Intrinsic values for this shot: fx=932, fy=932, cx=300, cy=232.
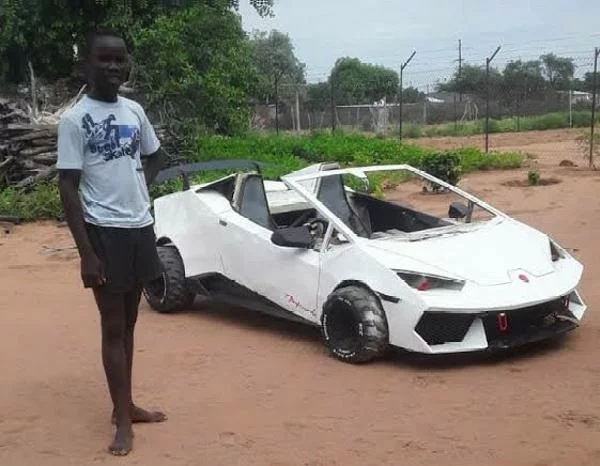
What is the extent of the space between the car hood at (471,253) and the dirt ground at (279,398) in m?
0.57

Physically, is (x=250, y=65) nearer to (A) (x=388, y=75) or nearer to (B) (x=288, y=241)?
(B) (x=288, y=241)

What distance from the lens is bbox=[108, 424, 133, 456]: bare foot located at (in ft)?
15.1

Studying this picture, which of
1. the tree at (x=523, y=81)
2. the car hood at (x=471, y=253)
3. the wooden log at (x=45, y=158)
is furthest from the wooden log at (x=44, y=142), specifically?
the tree at (x=523, y=81)

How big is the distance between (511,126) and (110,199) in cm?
3420

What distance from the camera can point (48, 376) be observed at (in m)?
6.12

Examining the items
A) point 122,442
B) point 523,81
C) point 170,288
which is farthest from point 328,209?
point 523,81

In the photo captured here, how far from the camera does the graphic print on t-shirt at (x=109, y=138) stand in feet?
14.4

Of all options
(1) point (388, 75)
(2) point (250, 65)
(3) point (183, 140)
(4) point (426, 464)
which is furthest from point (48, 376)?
(1) point (388, 75)

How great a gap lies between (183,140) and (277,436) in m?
16.2

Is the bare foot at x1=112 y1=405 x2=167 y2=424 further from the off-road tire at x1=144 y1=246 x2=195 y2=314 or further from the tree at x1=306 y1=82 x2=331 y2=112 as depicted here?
the tree at x1=306 y1=82 x2=331 y2=112

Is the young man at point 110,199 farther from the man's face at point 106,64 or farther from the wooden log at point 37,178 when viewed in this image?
the wooden log at point 37,178

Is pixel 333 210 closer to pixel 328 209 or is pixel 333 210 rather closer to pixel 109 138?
pixel 328 209

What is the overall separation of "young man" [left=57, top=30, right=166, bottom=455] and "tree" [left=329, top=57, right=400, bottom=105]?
37781 millimetres

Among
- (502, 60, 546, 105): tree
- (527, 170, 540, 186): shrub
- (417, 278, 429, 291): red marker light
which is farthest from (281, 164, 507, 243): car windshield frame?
(502, 60, 546, 105): tree
